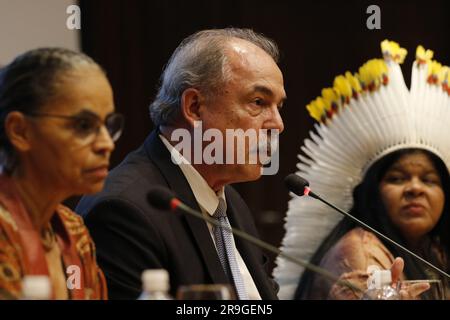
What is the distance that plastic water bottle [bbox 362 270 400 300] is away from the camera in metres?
2.05

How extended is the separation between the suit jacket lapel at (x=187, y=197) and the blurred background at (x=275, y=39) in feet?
4.62

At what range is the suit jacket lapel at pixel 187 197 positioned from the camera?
89.2 inches

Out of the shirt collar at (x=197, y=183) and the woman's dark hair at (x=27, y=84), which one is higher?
the woman's dark hair at (x=27, y=84)

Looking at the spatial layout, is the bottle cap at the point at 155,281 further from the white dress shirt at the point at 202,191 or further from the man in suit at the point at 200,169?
the white dress shirt at the point at 202,191

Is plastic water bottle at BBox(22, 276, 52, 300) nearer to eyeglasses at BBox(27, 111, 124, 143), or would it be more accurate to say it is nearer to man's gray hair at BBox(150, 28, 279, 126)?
eyeglasses at BBox(27, 111, 124, 143)

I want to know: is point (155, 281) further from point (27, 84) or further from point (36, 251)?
point (27, 84)

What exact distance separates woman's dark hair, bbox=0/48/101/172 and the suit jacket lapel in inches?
25.7

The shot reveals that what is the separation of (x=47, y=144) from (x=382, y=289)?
0.78m

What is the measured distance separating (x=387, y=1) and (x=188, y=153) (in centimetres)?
215

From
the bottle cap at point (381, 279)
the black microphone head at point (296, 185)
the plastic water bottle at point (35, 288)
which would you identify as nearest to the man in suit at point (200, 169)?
the black microphone head at point (296, 185)

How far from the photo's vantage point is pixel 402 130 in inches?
133
